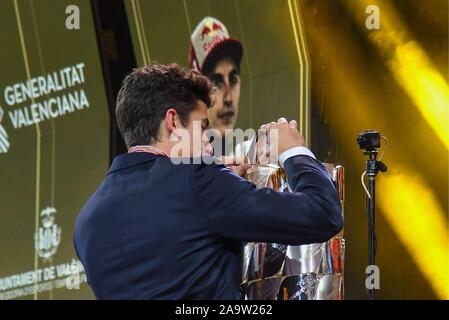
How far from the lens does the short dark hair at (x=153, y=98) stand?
189 cm

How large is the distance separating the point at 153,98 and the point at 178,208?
0.27m

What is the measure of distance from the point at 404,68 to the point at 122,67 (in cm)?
175

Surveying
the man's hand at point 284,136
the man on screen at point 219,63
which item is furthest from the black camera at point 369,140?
the man's hand at point 284,136

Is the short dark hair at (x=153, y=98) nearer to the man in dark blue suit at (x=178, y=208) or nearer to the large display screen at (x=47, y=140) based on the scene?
the man in dark blue suit at (x=178, y=208)

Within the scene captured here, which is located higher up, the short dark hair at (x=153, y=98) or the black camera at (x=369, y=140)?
the black camera at (x=369, y=140)

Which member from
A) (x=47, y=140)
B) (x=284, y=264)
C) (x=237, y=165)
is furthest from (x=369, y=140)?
(x=47, y=140)

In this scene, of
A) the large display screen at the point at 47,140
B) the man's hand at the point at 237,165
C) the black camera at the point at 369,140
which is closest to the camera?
the man's hand at the point at 237,165

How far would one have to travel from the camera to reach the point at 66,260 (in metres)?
5.10

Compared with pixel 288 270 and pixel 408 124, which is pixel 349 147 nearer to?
pixel 408 124

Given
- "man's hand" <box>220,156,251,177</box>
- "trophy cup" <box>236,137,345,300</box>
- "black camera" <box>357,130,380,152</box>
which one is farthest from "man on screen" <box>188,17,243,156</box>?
"man's hand" <box>220,156,251,177</box>

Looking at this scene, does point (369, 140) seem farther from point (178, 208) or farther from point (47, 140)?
point (47, 140)

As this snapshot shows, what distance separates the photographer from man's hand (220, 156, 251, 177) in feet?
6.80

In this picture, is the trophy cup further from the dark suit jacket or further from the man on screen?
the man on screen

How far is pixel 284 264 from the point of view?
2.25 m
